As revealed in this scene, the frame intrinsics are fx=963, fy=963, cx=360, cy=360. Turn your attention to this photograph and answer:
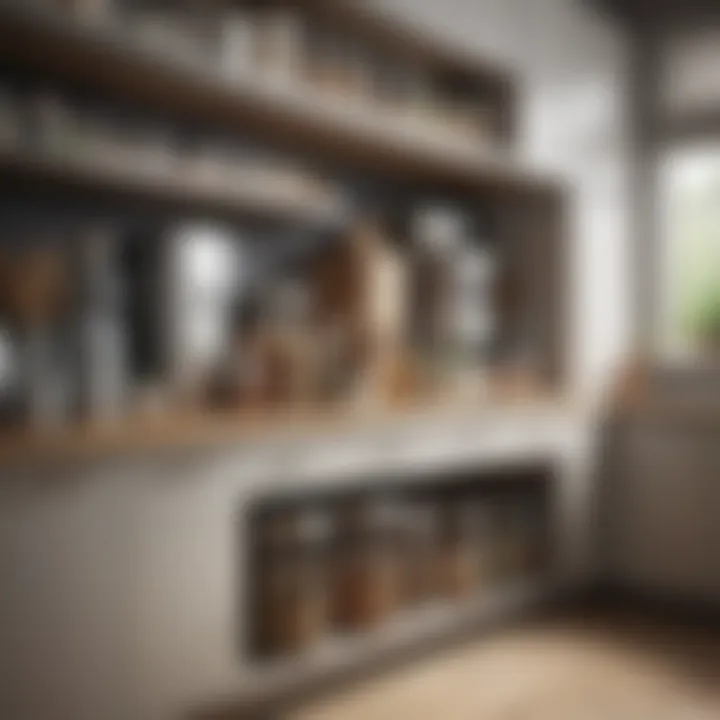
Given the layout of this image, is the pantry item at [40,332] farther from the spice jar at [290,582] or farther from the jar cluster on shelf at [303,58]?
the spice jar at [290,582]

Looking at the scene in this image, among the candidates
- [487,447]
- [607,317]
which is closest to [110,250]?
[487,447]

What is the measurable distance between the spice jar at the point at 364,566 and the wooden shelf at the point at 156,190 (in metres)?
0.78

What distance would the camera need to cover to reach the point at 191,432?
5.98 feet

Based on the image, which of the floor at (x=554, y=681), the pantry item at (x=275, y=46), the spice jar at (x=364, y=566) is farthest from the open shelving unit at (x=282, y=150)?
the floor at (x=554, y=681)

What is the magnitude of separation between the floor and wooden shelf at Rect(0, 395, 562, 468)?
1.84 ft

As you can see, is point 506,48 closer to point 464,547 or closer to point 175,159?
point 175,159

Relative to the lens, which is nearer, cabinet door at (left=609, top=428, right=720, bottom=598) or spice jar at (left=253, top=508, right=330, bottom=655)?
spice jar at (left=253, top=508, right=330, bottom=655)

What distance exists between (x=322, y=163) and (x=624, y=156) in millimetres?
1334

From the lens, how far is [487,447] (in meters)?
2.61

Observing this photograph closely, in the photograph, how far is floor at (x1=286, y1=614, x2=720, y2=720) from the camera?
6.90 ft

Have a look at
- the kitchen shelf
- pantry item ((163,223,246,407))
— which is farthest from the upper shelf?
the kitchen shelf

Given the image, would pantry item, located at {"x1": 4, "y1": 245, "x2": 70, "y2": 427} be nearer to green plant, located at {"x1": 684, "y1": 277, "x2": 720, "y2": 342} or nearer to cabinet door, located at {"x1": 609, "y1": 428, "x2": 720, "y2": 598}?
cabinet door, located at {"x1": 609, "y1": 428, "x2": 720, "y2": 598}

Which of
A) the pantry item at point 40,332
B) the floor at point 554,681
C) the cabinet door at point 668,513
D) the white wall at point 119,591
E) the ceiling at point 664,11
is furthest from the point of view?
the ceiling at point 664,11

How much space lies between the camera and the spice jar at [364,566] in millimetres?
2295
